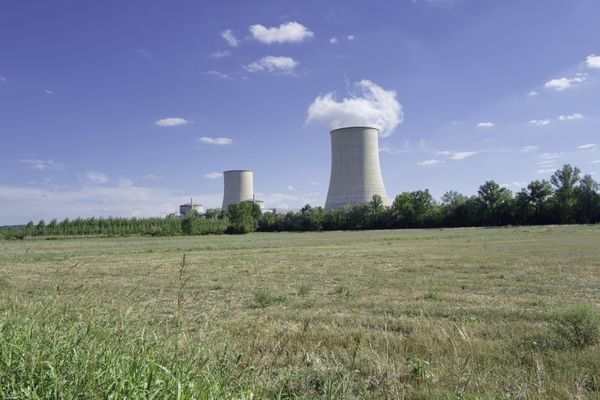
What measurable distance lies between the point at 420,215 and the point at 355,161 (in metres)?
33.6

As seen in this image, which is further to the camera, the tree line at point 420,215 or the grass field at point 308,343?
the tree line at point 420,215

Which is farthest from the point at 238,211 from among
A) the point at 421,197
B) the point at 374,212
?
the point at 421,197

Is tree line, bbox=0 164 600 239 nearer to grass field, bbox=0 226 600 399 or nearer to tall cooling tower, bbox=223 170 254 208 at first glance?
tall cooling tower, bbox=223 170 254 208

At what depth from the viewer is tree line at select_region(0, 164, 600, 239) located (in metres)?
71.7

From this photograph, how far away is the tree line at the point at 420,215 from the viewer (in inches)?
2822

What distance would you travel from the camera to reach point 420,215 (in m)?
80.8

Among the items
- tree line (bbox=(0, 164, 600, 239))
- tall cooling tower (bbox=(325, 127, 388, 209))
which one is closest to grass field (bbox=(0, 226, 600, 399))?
tall cooling tower (bbox=(325, 127, 388, 209))

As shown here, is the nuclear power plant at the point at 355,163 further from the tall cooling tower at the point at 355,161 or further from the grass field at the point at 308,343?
the grass field at the point at 308,343

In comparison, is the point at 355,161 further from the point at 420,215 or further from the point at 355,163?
the point at 420,215

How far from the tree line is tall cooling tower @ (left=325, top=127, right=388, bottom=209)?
16.5m

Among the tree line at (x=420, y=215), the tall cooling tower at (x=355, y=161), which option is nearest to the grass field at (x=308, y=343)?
the tall cooling tower at (x=355, y=161)

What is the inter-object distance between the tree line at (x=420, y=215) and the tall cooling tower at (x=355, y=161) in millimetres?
16484

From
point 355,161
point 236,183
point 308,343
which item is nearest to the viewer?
point 308,343

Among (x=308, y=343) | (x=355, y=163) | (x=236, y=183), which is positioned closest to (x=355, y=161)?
(x=355, y=163)
